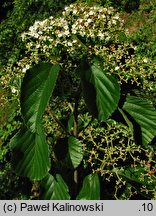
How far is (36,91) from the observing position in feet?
5.58

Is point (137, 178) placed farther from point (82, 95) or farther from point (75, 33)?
point (75, 33)

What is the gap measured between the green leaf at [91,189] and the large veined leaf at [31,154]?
0.93 feet

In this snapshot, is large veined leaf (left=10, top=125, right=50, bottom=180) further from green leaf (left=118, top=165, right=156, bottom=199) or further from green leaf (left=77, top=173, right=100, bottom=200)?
green leaf (left=118, top=165, right=156, bottom=199)

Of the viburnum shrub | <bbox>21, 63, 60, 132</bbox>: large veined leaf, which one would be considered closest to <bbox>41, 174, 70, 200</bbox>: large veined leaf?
the viburnum shrub

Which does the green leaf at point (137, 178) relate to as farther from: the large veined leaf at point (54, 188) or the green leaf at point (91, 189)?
the large veined leaf at point (54, 188)

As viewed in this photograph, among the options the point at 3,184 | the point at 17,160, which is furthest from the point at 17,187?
the point at 17,160

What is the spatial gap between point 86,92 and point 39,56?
397mm

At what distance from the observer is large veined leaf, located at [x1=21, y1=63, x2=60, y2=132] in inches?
65.4

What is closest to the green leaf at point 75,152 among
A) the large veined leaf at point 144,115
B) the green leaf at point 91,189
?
the green leaf at point 91,189

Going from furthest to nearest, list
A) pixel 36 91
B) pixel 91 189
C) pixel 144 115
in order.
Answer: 1. pixel 91 189
2. pixel 144 115
3. pixel 36 91

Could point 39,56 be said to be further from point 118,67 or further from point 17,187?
point 17,187

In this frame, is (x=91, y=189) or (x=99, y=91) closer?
(x=99, y=91)

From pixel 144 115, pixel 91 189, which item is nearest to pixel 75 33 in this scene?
pixel 144 115

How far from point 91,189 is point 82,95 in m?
0.49
